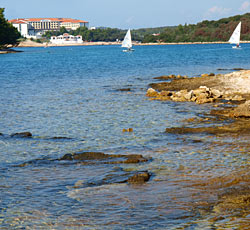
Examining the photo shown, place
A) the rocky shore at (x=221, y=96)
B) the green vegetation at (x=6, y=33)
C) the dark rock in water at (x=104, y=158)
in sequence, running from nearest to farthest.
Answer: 1. the dark rock in water at (x=104, y=158)
2. the rocky shore at (x=221, y=96)
3. the green vegetation at (x=6, y=33)

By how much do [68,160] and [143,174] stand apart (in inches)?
137

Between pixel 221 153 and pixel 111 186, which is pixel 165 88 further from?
pixel 111 186

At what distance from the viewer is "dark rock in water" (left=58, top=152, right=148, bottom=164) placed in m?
15.3

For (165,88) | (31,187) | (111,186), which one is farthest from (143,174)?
(165,88)

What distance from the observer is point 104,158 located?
1584 cm

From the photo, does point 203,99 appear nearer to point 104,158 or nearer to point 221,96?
point 221,96

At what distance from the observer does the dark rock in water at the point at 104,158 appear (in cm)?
1534

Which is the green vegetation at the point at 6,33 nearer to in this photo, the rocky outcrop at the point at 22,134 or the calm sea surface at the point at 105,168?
the calm sea surface at the point at 105,168

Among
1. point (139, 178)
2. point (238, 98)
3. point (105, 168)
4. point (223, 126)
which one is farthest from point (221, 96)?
point (139, 178)

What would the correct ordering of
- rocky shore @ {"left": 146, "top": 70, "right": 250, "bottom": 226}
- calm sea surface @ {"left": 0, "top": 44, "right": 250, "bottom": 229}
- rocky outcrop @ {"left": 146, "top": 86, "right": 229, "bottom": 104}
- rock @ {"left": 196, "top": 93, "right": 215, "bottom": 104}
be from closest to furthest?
calm sea surface @ {"left": 0, "top": 44, "right": 250, "bottom": 229}, rocky shore @ {"left": 146, "top": 70, "right": 250, "bottom": 226}, rock @ {"left": 196, "top": 93, "right": 215, "bottom": 104}, rocky outcrop @ {"left": 146, "top": 86, "right": 229, "bottom": 104}

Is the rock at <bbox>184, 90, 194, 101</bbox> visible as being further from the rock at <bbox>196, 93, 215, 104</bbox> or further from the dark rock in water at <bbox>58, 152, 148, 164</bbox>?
the dark rock in water at <bbox>58, 152, 148, 164</bbox>

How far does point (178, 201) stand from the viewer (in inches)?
449

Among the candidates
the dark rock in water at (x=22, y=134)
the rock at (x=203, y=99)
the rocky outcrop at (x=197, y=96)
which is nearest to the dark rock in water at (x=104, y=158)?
the dark rock in water at (x=22, y=134)

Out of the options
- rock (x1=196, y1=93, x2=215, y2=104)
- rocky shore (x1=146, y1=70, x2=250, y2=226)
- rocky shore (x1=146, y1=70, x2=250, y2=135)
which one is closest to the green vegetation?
rocky shore (x1=146, y1=70, x2=250, y2=135)
